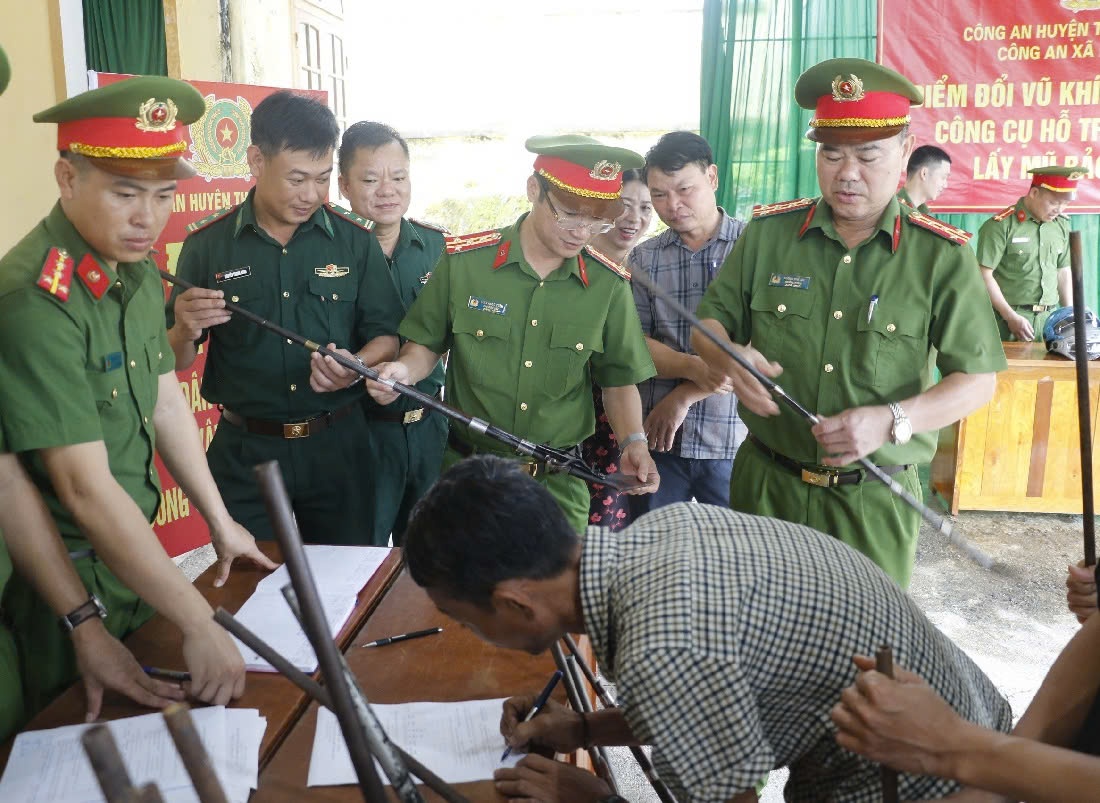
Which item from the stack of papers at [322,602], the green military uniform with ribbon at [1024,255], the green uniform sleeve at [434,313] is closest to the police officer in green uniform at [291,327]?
the green uniform sleeve at [434,313]

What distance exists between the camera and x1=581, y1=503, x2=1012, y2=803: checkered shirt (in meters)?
1.07

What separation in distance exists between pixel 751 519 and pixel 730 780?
37cm

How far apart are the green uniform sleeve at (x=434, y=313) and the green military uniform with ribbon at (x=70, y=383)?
769mm

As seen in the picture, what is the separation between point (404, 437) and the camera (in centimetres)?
305

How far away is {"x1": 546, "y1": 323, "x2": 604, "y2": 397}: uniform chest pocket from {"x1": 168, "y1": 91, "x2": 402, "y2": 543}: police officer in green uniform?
545 mm

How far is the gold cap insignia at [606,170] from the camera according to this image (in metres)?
2.23

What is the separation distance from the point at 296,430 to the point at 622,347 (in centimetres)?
97

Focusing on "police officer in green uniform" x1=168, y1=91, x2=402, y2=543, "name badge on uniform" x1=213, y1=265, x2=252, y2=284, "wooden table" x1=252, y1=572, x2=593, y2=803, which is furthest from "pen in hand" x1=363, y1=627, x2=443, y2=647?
"name badge on uniform" x1=213, y1=265, x2=252, y2=284

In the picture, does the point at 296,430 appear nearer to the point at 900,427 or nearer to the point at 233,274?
the point at 233,274

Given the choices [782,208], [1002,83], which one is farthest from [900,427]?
[1002,83]

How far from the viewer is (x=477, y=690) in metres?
1.49

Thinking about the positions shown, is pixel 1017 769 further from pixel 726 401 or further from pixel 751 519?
pixel 726 401

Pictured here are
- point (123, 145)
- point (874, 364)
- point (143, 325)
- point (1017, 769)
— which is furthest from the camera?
point (874, 364)

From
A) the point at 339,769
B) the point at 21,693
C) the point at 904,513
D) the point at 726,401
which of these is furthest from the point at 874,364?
the point at 21,693
